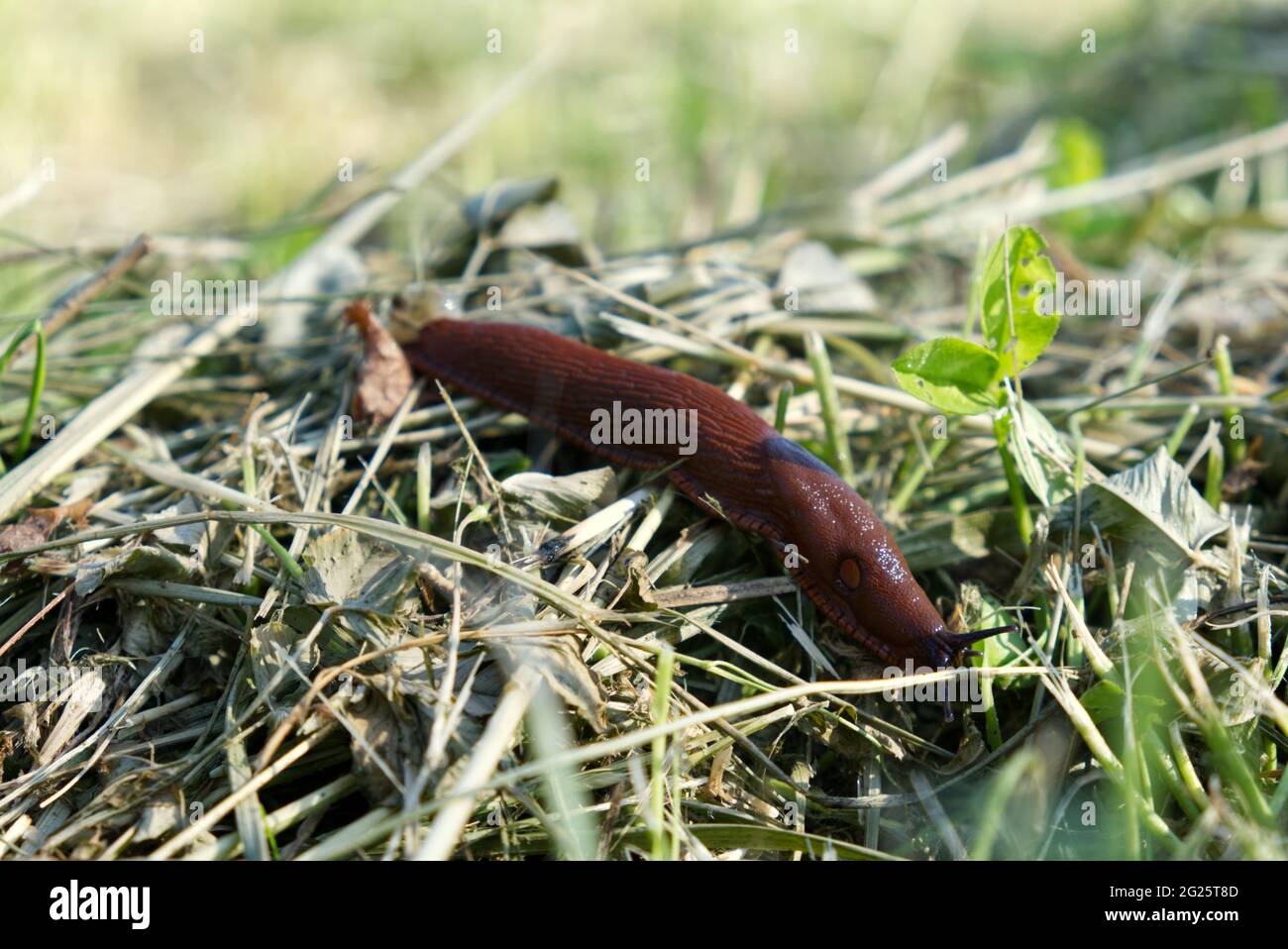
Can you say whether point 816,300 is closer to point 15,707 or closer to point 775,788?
point 775,788

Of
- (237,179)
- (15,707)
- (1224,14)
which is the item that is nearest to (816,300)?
(15,707)
